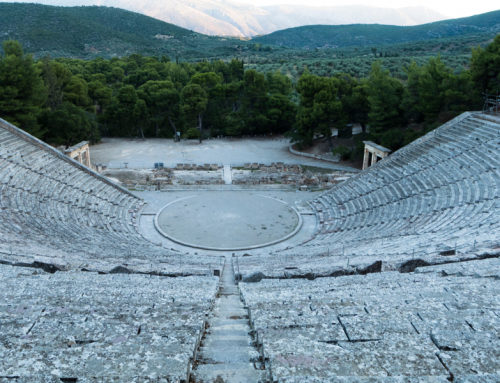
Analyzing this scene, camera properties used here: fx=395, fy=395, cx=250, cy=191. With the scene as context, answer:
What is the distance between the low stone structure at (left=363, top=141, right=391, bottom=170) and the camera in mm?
23297

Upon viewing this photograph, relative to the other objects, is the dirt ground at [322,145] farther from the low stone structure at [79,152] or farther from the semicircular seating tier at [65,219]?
the semicircular seating tier at [65,219]

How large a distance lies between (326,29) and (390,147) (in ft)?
396

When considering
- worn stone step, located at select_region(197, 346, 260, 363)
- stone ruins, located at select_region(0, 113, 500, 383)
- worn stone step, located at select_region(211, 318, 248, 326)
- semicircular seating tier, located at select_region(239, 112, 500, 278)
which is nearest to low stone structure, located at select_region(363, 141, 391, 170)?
semicircular seating tier, located at select_region(239, 112, 500, 278)

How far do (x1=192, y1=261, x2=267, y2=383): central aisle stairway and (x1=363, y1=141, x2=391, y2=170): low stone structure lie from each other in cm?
1938

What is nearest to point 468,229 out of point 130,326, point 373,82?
point 130,326

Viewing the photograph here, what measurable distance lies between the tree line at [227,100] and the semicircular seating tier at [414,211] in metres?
5.19

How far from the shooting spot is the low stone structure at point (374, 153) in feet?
76.4

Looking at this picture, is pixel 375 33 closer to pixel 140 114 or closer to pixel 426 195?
pixel 140 114

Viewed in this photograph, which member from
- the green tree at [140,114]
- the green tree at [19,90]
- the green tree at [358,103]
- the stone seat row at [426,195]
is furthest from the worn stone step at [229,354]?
the green tree at [140,114]

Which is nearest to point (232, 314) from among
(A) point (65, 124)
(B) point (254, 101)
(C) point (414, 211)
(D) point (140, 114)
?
(C) point (414, 211)

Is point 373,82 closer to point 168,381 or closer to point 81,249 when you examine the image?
point 81,249

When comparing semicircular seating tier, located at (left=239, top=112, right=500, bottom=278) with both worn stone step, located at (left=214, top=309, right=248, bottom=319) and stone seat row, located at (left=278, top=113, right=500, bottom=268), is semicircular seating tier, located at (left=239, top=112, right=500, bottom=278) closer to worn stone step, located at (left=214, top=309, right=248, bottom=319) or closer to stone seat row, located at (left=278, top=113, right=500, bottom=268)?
stone seat row, located at (left=278, top=113, right=500, bottom=268)

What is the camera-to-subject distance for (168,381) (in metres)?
3.44

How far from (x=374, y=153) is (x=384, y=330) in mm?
21458
